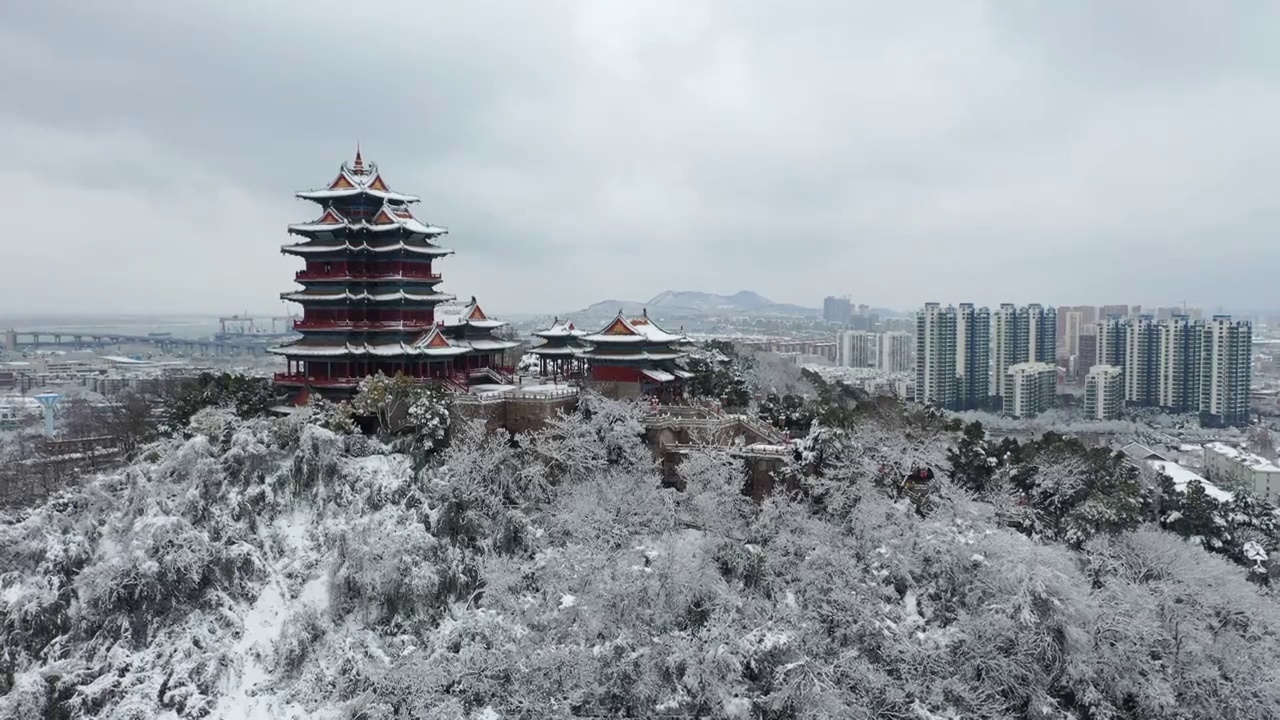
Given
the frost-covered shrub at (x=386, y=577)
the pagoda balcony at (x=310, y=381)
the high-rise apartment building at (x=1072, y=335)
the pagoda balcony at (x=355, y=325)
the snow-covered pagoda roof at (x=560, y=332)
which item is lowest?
the frost-covered shrub at (x=386, y=577)

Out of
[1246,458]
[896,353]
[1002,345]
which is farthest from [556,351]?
[896,353]

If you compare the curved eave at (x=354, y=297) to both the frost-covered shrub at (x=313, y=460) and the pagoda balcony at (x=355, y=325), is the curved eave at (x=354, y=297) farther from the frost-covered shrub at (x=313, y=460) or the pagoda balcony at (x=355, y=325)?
the frost-covered shrub at (x=313, y=460)

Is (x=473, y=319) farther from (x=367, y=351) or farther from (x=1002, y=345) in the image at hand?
(x=1002, y=345)

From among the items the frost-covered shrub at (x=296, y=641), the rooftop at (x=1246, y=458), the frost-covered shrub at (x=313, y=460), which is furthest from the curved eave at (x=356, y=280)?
the rooftop at (x=1246, y=458)

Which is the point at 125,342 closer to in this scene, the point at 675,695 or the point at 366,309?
the point at 366,309

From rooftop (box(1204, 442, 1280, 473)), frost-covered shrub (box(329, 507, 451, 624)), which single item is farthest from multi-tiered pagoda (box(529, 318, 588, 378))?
rooftop (box(1204, 442, 1280, 473))
